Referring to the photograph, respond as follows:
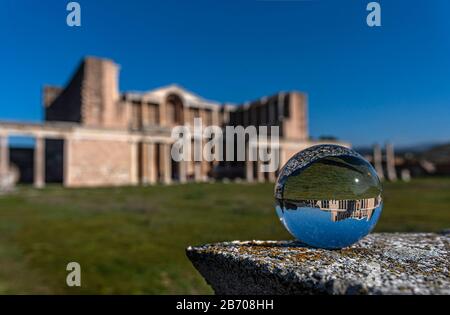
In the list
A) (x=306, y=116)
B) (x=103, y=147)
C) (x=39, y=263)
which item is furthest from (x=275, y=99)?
(x=39, y=263)

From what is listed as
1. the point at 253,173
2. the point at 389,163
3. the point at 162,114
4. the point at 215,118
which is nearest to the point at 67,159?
the point at 162,114

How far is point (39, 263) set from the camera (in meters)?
6.44

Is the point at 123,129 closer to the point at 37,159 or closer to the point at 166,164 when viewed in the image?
the point at 166,164

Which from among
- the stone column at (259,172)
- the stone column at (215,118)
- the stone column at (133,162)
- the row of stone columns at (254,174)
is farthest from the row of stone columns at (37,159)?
the stone column at (215,118)

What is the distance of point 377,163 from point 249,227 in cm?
4685

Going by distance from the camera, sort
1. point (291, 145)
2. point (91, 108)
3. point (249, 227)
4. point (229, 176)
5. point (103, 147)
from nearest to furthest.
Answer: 1. point (249, 227)
2. point (103, 147)
3. point (91, 108)
4. point (291, 145)
5. point (229, 176)

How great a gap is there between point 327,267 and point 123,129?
122ft

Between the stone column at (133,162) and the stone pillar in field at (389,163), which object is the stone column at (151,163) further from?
the stone pillar in field at (389,163)

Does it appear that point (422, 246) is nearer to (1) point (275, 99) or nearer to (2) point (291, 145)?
(2) point (291, 145)

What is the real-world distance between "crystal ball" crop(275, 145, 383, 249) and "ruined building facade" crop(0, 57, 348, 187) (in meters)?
33.2

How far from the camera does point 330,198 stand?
2307 mm

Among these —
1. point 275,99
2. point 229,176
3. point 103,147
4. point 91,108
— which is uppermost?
point 275,99

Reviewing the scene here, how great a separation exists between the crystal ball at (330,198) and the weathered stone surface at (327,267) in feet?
0.45

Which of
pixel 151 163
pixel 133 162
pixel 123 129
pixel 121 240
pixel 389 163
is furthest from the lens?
pixel 389 163
